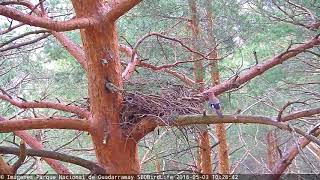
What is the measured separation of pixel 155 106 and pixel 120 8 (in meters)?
0.78

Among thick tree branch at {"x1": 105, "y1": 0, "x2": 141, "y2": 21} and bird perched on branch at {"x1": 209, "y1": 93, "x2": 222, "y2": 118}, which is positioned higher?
thick tree branch at {"x1": 105, "y1": 0, "x2": 141, "y2": 21}

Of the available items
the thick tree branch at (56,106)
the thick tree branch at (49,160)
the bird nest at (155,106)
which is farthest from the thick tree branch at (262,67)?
the thick tree branch at (49,160)

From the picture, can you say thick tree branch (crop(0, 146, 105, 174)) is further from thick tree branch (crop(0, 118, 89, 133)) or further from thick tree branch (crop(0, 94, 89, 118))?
thick tree branch (crop(0, 94, 89, 118))

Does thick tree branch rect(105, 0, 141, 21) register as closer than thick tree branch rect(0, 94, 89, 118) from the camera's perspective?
Yes

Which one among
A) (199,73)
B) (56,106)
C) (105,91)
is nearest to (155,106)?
(105,91)

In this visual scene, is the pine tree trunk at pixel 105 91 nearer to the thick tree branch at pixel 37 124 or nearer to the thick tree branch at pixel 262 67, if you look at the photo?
the thick tree branch at pixel 37 124

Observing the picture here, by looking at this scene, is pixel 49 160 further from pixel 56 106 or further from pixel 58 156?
pixel 58 156

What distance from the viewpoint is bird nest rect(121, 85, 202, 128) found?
3.14 meters

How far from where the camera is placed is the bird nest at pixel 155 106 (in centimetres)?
314

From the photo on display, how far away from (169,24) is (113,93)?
287 centimetres

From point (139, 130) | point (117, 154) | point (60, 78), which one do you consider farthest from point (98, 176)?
point (60, 78)

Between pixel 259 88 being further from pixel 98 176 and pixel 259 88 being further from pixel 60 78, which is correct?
pixel 98 176

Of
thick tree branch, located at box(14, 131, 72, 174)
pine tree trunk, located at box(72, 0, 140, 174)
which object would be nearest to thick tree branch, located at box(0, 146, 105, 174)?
pine tree trunk, located at box(72, 0, 140, 174)

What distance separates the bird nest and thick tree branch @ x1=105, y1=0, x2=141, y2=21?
0.63m
